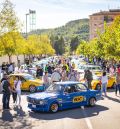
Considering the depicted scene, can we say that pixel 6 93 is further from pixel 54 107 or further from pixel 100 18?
pixel 100 18

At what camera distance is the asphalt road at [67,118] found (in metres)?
15.6

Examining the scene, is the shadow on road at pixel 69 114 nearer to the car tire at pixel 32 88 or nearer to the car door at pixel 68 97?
the car door at pixel 68 97

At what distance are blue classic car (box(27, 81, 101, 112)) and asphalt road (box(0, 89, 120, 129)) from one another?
29 cm

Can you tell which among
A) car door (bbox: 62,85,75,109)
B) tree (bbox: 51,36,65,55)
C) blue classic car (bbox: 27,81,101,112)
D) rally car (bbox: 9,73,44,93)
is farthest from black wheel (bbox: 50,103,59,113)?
tree (bbox: 51,36,65,55)

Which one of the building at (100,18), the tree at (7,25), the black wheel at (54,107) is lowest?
the black wheel at (54,107)

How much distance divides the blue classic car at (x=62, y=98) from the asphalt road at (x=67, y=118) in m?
0.29

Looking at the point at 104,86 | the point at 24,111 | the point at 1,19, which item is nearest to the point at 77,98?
the point at 24,111

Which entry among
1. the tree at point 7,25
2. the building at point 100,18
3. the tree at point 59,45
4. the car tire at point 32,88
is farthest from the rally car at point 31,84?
the tree at point 59,45

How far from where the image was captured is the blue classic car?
1841 cm

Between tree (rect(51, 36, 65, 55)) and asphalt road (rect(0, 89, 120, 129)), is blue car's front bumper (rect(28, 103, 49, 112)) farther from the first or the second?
tree (rect(51, 36, 65, 55))

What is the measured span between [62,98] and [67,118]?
6.10 ft

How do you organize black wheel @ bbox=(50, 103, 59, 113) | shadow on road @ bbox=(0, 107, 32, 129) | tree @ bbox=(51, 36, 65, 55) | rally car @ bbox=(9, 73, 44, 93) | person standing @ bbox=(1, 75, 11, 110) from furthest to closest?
tree @ bbox=(51, 36, 65, 55) → rally car @ bbox=(9, 73, 44, 93) → person standing @ bbox=(1, 75, 11, 110) → black wheel @ bbox=(50, 103, 59, 113) → shadow on road @ bbox=(0, 107, 32, 129)

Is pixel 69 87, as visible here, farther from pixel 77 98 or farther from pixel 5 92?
pixel 5 92

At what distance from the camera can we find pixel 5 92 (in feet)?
66.4
